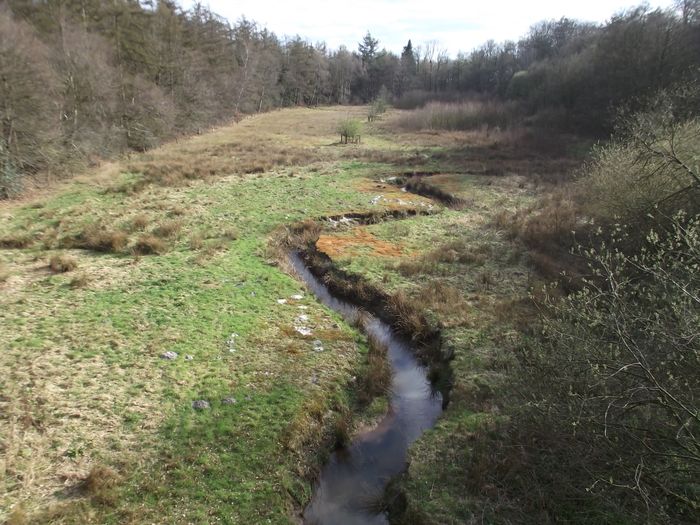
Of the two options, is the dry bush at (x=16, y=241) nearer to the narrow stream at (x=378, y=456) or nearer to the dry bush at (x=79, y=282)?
the dry bush at (x=79, y=282)

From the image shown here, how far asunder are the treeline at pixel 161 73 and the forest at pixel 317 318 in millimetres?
238

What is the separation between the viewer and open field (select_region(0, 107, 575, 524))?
5902 mm

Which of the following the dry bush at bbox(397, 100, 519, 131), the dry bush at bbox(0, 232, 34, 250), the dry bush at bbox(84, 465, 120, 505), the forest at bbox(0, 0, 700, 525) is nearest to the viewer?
the forest at bbox(0, 0, 700, 525)

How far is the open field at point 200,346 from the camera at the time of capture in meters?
5.90

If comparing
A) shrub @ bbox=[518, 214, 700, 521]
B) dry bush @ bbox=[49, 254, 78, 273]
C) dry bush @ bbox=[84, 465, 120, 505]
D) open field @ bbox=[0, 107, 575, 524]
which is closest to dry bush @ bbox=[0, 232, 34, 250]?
open field @ bbox=[0, 107, 575, 524]

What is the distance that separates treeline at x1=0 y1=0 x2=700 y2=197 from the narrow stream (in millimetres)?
18432

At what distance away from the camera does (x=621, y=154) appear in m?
14.8

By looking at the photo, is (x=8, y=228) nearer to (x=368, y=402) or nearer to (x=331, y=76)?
(x=368, y=402)

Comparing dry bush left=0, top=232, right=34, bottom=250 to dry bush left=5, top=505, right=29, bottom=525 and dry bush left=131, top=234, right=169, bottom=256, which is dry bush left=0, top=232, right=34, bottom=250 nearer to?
dry bush left=131, top=234, right=169, bottom=256

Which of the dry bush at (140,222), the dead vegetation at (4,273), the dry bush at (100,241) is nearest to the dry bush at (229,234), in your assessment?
the dry bush at (140,222)

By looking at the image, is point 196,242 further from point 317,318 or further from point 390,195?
point 390,195

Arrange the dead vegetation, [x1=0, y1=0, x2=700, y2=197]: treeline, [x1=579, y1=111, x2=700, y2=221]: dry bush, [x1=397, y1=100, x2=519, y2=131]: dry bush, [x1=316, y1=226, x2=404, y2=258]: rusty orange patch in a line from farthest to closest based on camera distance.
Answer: [x1=397, y1=100, x2=519, y2=131]: dry bush < [x1=0, y1=0, x2=700, y2=197]: treeline < [x1=316, y1=226, x2=404, y2=258]: rusty orange patch < the dead vegetation < [x1=579, y1=111, x2=700, y2=221]: dry bush

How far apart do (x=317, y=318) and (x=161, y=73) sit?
37.5 meters

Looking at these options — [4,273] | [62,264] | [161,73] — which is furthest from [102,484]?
[161,73]
